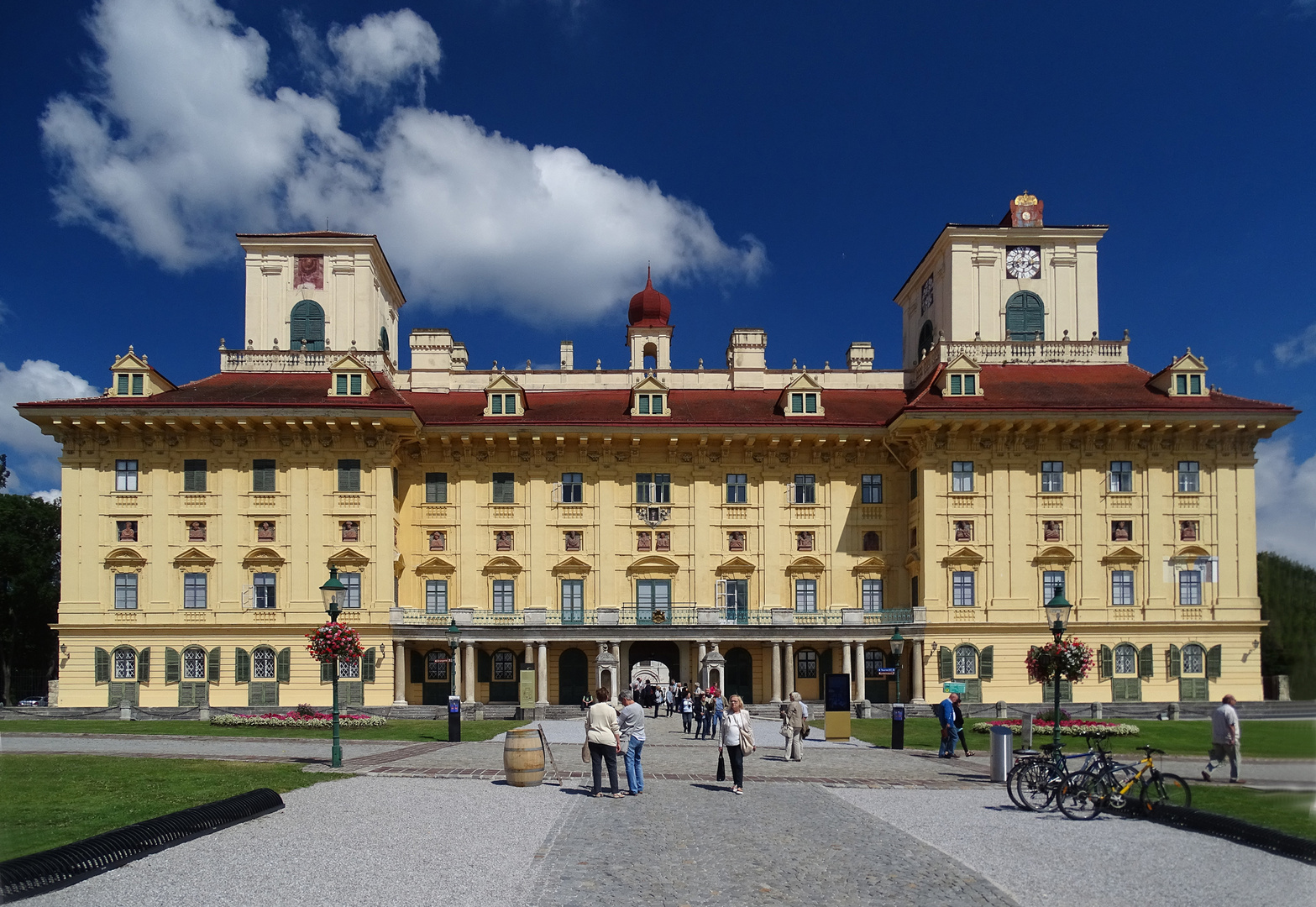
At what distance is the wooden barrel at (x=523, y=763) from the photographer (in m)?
19.8

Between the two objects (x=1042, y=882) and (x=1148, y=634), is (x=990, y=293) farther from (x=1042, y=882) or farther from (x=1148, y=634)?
(x=1042, y=882)

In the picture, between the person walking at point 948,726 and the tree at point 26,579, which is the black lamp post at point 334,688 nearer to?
the person walking at point 948,726

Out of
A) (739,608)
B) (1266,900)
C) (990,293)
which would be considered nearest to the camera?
(1266,900)

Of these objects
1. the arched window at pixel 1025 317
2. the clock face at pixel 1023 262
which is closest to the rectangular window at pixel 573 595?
the arched window at pixel 1025 317

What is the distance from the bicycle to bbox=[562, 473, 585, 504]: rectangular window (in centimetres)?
3515

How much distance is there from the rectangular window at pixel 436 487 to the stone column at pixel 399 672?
7.16 meters

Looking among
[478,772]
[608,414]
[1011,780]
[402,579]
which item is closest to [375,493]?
[402,579]

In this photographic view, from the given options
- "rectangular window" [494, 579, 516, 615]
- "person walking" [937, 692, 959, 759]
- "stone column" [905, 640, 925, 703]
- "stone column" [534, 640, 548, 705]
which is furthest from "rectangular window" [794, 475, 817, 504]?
"person walking" [937, 692, 959, 759]

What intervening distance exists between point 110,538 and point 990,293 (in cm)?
4468

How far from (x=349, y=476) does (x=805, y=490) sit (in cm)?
2139

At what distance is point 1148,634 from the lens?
156 ft

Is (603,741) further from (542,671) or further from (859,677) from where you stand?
(859,677)

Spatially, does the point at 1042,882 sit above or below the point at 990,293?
below

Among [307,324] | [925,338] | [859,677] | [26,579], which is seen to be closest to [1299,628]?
[859,677]
